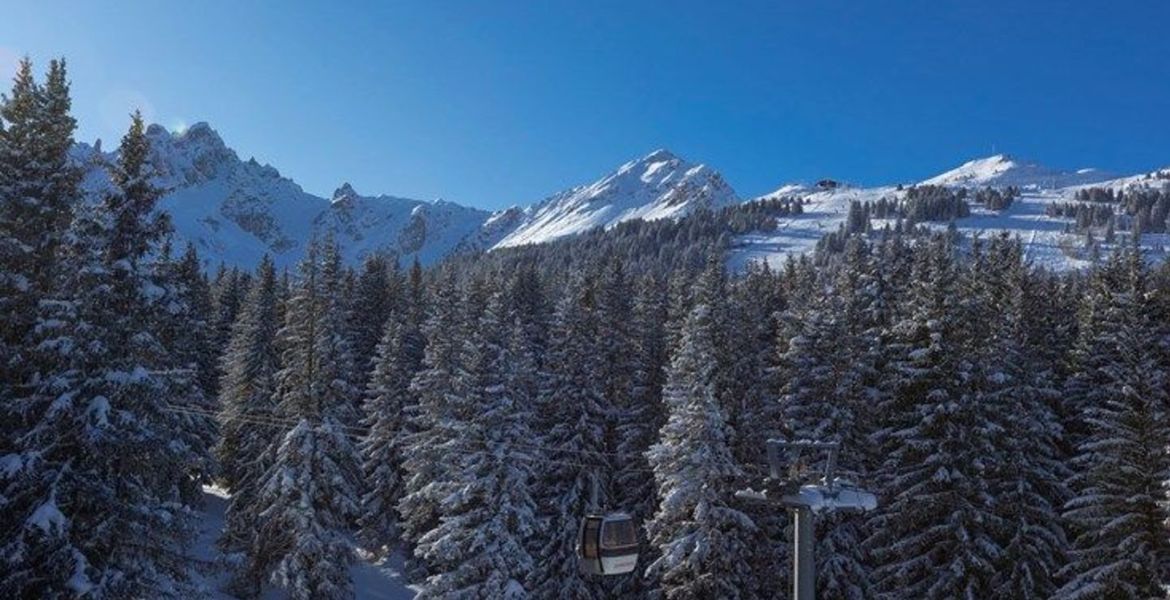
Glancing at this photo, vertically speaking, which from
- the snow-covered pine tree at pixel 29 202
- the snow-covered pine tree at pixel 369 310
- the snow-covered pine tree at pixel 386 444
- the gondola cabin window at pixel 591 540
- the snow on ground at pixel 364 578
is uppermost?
the snow-covered pine tree at pixel 29 202

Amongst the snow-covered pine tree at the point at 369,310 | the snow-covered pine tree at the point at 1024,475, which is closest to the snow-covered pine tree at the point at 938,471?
the snow-covered pine tree at the point at 1024,475

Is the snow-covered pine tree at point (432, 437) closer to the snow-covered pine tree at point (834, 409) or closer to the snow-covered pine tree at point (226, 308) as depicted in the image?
the snow-covered pine tree at point (834, 409)

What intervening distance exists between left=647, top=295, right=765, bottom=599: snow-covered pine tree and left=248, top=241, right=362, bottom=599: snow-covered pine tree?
12026 mm

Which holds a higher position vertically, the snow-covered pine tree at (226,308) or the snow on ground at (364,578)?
the snow-covered pine tree at (226,308)

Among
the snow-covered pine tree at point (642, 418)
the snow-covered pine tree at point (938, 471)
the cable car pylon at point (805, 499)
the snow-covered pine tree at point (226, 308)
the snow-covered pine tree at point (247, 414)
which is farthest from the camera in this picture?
the snow-covered pine tree at point (226, 308)

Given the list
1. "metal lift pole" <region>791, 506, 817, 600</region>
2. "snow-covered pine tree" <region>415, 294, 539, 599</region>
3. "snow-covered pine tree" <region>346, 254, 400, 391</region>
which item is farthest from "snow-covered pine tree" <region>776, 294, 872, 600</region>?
"snow-covered pine tree" <region>346, 254, 400, 391</region>

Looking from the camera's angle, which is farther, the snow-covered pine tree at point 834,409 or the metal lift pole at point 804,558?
the snow-covered pine tree at point 834,409

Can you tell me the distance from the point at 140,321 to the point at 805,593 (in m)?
15.5

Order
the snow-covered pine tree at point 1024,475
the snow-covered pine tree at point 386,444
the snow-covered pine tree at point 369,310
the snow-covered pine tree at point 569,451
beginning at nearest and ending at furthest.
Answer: the snow-covered pine tree at point 1024,475
the snow-covered pine tree at point 569,451
the snow-covered pine tree at point 386,444
the snow-covered pine tree at point 369,310

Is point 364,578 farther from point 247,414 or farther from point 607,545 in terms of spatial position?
point 607,545

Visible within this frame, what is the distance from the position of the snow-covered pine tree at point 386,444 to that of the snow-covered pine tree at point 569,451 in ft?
31.7

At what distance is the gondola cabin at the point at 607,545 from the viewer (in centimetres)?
1958

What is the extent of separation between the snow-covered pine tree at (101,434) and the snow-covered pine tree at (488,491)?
1227 cm

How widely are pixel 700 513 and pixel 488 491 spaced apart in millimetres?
7603
